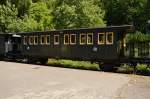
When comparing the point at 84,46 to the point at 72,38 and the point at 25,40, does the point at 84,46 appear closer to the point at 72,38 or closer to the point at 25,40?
the point at 72,38

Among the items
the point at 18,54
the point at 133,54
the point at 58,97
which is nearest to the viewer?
the point at 58,97

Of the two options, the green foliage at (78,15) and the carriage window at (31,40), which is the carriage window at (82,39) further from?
the green foliage at (78,15)

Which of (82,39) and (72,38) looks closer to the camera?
(82,39)

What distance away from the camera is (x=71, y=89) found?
16.8 meters

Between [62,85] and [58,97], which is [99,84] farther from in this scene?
[58,97]

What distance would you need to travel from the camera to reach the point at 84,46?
28312 millimetres

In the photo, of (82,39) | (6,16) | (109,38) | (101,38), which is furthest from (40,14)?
(109,38)

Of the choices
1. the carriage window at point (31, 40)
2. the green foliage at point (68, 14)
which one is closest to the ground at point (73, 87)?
the carriage window at point (31, 40)

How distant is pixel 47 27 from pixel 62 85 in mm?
41979

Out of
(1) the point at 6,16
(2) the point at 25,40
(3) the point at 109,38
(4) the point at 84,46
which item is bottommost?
(4) the point at 84,46

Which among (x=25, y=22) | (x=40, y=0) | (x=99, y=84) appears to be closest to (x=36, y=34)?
(x=99, y=84)

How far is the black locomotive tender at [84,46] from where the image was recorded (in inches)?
1019

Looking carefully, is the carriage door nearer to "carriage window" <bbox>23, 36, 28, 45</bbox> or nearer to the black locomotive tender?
the black locomotive tender

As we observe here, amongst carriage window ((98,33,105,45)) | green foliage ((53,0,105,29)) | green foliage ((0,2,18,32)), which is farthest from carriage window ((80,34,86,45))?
green foliage ((0,2,18,32))
